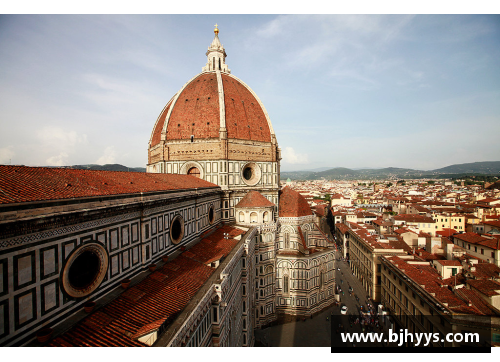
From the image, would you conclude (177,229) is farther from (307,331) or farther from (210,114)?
(307,331)

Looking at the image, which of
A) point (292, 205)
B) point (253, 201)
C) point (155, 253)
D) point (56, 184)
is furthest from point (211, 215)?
point (56, 184)

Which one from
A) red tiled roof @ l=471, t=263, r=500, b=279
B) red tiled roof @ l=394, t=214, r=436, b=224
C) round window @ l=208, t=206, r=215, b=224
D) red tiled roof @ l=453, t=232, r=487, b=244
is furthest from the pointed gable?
red tiled roof @ l=394, t=214, r=436, b=224

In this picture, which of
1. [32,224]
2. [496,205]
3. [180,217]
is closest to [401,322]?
[180,217]

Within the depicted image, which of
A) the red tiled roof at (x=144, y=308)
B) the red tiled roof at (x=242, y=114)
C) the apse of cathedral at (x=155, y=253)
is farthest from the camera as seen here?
the red tiled roof at (x=242, y=114)

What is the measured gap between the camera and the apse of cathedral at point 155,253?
6.92m

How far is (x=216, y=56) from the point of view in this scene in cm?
3091

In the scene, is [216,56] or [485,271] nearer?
[485,271]

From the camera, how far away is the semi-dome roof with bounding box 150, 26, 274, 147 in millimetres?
25750

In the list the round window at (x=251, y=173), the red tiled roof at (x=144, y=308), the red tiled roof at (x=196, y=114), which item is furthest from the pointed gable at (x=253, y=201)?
the red tiled roof at (x=144, y=308)

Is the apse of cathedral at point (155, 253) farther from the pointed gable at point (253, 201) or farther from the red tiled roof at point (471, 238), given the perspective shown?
the red tiled roof at point (471, 238)

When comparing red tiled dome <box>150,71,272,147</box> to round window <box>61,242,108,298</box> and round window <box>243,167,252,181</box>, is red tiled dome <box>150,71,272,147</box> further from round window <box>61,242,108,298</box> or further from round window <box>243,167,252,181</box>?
round window <box>61,242,108,298</box>

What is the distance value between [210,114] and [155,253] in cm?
1660

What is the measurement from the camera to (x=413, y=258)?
27141 millimetres

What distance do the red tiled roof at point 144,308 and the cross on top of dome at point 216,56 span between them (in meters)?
24.4
